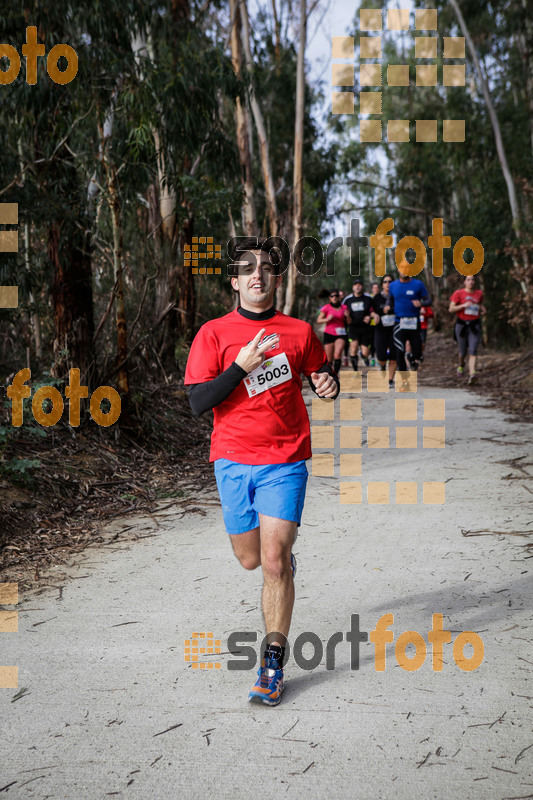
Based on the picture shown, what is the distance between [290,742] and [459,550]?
103 inches

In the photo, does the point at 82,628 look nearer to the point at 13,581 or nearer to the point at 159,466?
the point at 13,581

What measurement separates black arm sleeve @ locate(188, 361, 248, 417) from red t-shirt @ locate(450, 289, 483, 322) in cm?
1156

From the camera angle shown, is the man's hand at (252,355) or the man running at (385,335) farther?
the man running at (385,335)

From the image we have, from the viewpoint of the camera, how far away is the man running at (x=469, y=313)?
14492 millimetres

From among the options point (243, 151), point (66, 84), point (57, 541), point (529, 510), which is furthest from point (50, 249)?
point (243, 151)

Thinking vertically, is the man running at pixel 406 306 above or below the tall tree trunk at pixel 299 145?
below
